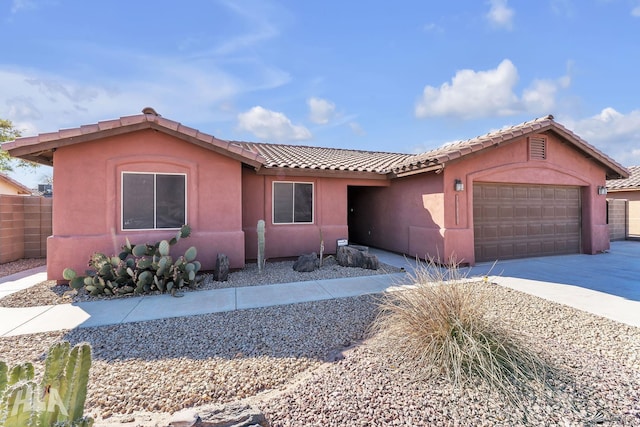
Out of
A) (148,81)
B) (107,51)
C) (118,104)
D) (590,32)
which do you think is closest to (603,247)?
(590,32)

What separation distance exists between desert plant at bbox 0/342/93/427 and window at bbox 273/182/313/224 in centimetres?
856

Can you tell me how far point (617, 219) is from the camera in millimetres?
17203

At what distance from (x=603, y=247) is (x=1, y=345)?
19.1 metres

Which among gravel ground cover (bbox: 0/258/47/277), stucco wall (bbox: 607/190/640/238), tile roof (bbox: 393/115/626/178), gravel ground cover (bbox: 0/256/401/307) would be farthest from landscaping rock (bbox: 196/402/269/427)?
stucco wall (bbox: 607/190/640/238)

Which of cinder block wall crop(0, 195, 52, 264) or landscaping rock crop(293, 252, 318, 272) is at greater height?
cinder block wall crop(0, 195, 52, 264)

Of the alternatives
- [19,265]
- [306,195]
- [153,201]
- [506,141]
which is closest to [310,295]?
[306,195]

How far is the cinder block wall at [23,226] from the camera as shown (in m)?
10.6

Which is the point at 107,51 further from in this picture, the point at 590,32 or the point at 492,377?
the point at 590,32

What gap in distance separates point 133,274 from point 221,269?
2111mm

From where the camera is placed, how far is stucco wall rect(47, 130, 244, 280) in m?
7.82

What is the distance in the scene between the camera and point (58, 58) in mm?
9641

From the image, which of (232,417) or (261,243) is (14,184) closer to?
(261,243)

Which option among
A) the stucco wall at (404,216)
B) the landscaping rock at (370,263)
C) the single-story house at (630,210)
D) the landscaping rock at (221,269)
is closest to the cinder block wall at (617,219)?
the single-story house at (630,210)

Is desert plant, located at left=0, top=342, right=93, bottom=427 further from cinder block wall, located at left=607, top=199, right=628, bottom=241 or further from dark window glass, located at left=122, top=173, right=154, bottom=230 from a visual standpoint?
cinder block wall, located at left=607, top=199, right=628, bottom=241
